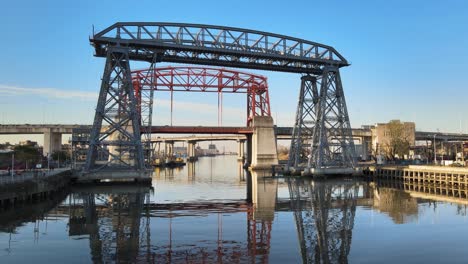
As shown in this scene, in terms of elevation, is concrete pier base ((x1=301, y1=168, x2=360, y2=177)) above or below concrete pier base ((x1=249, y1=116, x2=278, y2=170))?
below

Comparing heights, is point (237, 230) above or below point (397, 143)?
below

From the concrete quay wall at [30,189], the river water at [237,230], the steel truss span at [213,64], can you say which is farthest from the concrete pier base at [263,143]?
the river water at [237,230]

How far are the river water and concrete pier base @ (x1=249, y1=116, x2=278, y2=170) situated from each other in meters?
47.9

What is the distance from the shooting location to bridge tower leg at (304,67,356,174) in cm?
5725

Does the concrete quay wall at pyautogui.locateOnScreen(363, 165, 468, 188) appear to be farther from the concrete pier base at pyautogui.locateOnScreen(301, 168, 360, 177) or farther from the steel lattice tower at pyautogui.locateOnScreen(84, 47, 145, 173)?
the steel lattice tower at pyautogui.locateOnScreen(84, 47, 145, 173)

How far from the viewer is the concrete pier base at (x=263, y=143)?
83375 millimetres

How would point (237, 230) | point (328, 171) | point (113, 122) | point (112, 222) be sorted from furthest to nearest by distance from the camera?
point (328, 171), point (113, 122), point (112, 222), point (237, 230)

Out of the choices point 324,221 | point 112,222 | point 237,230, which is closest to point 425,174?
point 324,221

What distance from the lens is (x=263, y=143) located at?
83.6m

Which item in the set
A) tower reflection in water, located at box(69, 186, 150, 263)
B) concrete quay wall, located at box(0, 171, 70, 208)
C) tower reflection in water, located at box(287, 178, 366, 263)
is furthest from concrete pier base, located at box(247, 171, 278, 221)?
concrete quay wall, located at box(0, 171, 70, 208)

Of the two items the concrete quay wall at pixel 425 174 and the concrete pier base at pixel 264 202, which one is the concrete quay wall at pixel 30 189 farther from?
the concrete quay wall at pixel 425 174

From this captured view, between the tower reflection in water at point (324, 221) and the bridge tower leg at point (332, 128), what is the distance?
15825 mm

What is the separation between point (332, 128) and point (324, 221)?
1407 inches

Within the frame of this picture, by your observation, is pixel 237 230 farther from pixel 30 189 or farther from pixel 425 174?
pixel 425 174
